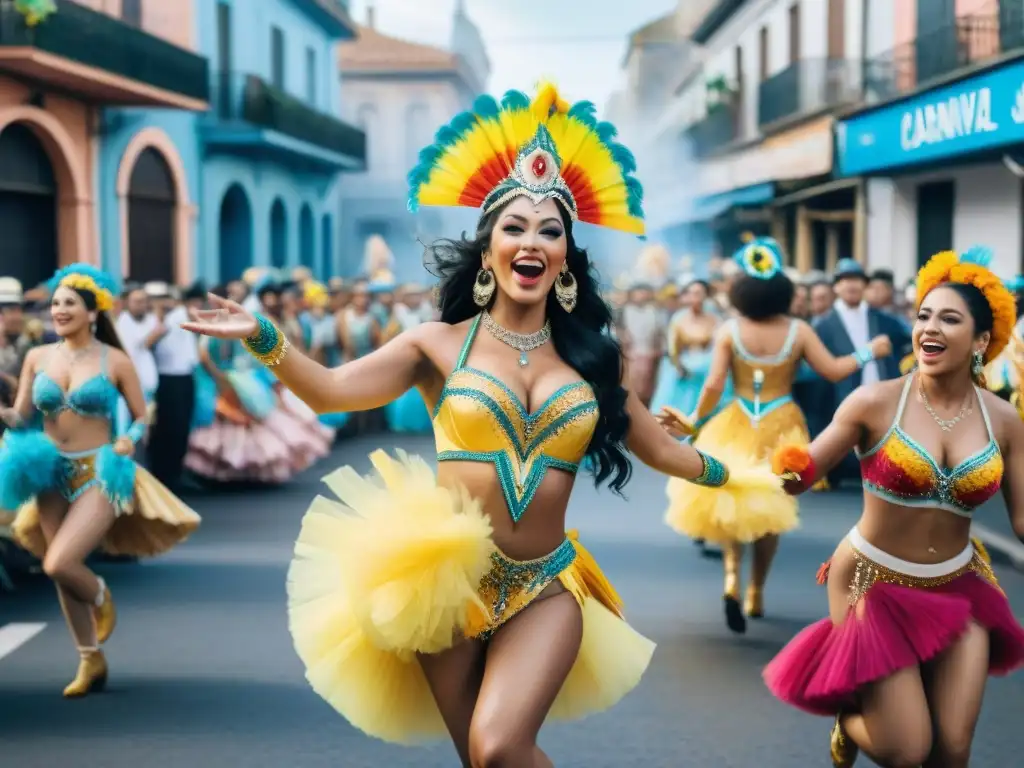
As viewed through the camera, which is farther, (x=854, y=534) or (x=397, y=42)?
(x=397, y=42)

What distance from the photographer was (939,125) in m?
17.9

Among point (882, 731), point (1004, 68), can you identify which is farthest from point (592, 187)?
point (1004, 68)

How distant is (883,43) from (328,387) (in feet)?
73.6

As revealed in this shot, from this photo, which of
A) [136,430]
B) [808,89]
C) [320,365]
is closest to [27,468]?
[136,430]

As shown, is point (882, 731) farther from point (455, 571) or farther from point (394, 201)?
point (394, 201)

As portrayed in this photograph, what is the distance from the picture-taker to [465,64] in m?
63.4

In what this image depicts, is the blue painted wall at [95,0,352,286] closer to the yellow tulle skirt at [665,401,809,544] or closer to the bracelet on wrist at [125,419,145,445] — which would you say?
the yellow tulle skirt at [665,401,809,544]

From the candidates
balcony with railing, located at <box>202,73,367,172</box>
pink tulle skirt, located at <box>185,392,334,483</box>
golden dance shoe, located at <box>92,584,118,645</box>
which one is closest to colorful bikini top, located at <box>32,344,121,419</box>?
golden dance shoe, located at <box>92,584,118,645</box>

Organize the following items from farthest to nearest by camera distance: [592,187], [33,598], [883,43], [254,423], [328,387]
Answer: [883,43] → [254,423] → [33,598] → [592,187] → [328,387]

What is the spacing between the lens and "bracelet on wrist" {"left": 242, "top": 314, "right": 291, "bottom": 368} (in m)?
4.25

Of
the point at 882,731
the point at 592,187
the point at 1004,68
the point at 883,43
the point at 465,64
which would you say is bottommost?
the point at 882,731

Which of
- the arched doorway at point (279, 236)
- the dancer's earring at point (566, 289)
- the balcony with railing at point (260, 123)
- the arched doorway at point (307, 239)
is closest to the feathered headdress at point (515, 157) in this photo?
the dancer's earring at point (566, 289)

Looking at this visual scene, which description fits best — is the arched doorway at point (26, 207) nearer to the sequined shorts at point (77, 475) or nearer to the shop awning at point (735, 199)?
the shop awning at point (735, 199)

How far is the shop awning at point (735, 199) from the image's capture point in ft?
92.9
